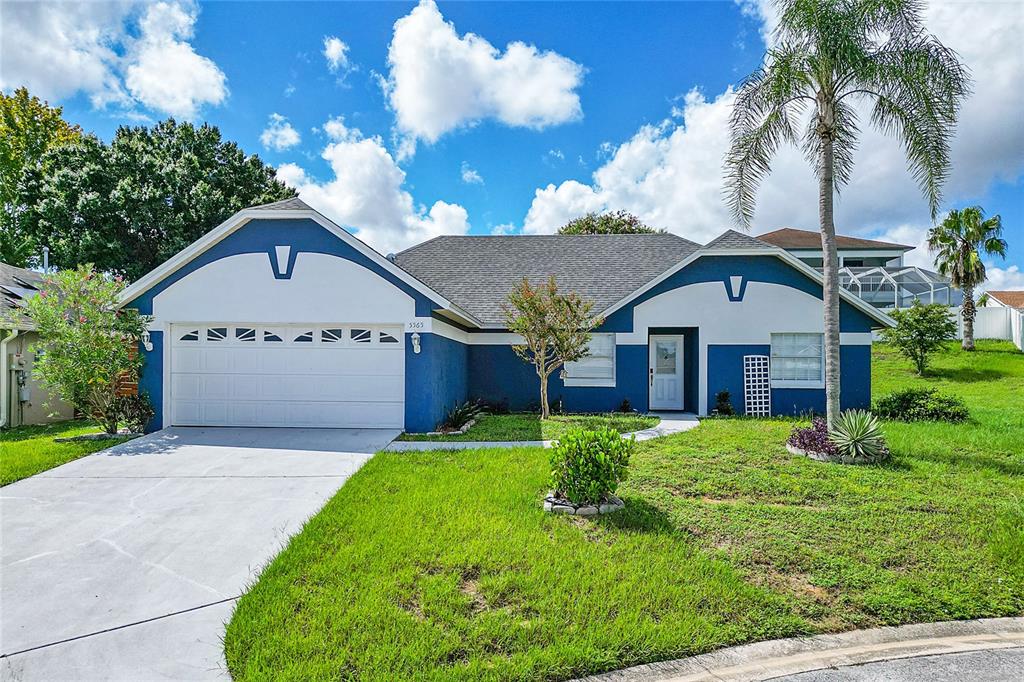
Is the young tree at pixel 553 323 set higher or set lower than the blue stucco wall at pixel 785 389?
higher

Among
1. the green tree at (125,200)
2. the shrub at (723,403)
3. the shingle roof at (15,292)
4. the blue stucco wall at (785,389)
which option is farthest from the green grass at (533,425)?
the green tree at (125,200)

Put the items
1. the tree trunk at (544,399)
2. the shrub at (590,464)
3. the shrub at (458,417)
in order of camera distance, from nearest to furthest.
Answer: the shrub at (590,464) < the shrub at (458,417) < the tree trunk at (544,399)

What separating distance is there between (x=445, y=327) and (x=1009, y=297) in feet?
154

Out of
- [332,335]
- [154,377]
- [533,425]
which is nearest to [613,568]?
[533,425]

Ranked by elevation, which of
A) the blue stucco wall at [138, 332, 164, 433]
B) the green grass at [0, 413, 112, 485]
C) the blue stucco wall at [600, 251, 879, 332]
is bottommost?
the green grass at [0, 413, 112, 485]

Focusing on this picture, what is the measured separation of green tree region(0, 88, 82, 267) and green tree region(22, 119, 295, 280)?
4.38 ft

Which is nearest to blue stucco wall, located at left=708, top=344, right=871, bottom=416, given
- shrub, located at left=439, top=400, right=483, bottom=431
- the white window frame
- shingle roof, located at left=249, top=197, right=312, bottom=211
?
the white window frame

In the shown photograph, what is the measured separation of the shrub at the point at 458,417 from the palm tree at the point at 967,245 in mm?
28853

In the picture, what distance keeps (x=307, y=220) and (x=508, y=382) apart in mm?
7379

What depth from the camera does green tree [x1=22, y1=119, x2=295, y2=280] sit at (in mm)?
21812

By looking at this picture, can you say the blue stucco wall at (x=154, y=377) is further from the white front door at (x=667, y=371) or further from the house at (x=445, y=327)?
the white front door at (x=667, y=371)

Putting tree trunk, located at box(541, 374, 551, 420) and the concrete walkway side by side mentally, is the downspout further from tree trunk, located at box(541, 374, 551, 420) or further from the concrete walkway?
tree trunk, located at box(541, 374, 551, 420)

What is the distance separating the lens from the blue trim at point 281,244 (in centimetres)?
1153

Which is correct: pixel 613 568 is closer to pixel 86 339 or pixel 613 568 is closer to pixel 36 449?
pixel 36 449
